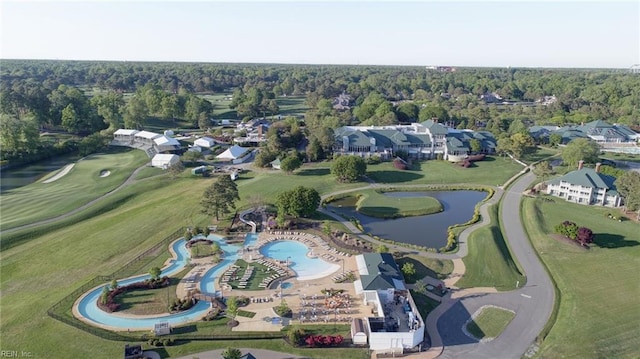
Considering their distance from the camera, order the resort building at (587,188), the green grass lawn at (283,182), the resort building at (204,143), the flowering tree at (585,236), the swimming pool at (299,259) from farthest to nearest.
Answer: the resort building at (204,143) < the green grass lawn at (283,182) < the resort building at (587,188) < the flowering tree at (585,236) < the swimming pool at (299,259)

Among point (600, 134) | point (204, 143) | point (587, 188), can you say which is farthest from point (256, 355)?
point (600, 134)

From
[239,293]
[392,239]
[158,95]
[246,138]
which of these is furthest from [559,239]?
[158,95]

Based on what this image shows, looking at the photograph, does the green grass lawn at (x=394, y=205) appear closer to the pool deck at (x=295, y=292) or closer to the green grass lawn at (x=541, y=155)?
the pool deck at (x=295, y=292)

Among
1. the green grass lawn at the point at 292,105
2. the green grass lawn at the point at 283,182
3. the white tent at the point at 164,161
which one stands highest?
the green grass lawn at the point at 292,105

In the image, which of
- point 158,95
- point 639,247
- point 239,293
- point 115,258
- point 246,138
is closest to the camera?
point 239,293

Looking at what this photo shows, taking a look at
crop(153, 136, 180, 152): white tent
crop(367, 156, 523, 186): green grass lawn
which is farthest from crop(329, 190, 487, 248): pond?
crop(153, 136, 180, 152): white tent

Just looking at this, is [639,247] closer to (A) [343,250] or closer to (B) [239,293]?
(A) [343,250]

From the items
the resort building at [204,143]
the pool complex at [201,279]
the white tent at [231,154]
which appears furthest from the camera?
the resort building at [204,143]

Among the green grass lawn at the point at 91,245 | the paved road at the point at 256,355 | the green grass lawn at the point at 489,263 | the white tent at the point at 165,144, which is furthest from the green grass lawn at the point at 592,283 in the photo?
the white tent at the point at 165,144
